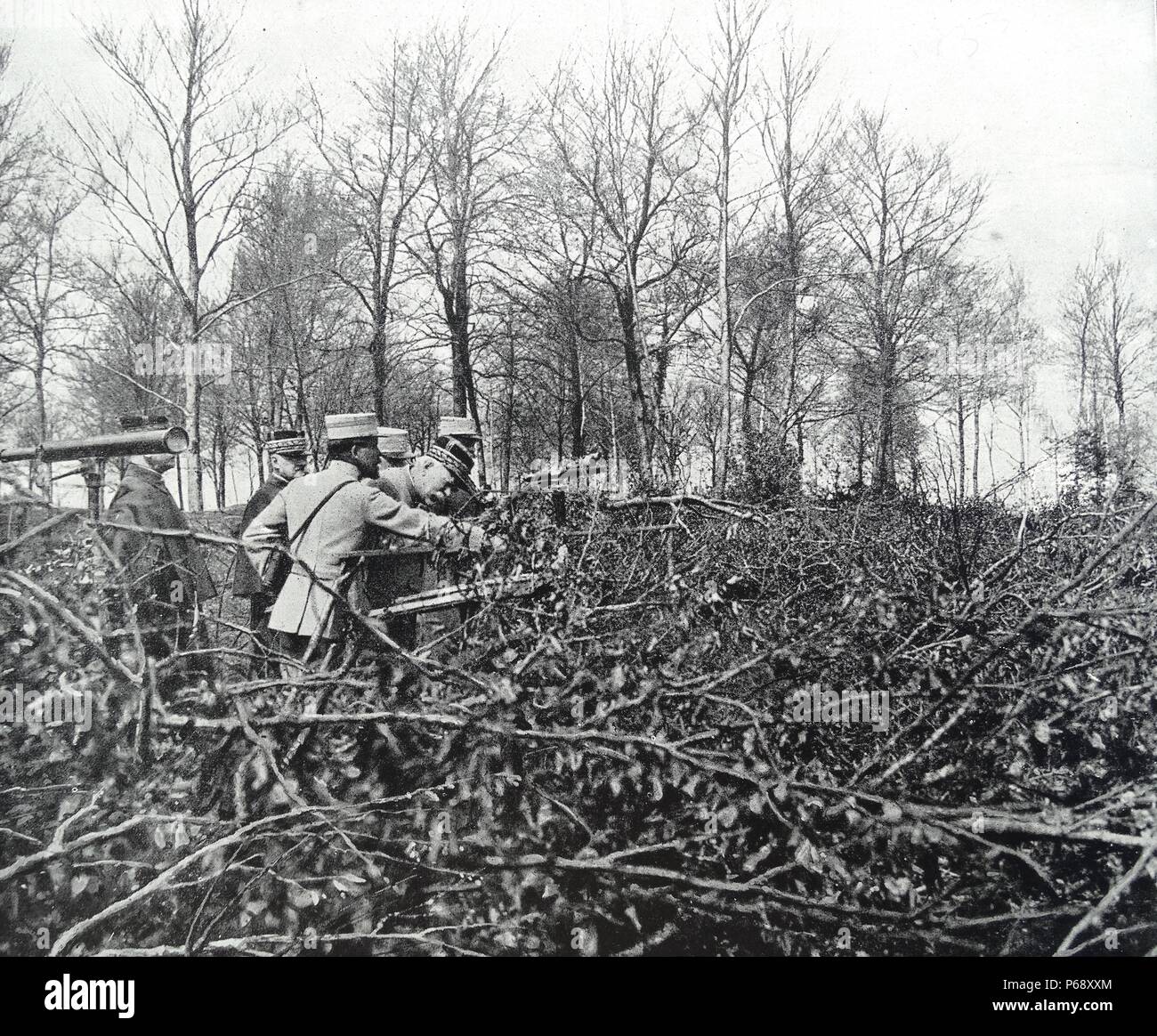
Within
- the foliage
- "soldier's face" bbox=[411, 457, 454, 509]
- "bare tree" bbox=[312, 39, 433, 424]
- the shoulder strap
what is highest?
"bare tree" bbox=[312, 39, 433, 424]

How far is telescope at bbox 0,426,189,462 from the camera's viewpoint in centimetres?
336

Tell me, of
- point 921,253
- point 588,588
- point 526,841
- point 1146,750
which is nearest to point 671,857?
point 526,841

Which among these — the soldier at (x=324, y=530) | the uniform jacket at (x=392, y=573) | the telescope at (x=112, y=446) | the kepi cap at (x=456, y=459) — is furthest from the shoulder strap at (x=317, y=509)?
the kepi cap at (x=456, y=459)

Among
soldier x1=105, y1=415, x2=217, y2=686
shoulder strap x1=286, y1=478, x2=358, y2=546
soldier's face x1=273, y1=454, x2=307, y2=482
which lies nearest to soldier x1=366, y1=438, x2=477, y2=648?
shoulder strap x1=286, y1=478, x2=358, y2=546

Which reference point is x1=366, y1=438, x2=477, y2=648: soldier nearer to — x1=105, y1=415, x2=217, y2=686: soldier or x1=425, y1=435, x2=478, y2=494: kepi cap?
x1=425, y1=435, x2=478, y2=494: kepi cap

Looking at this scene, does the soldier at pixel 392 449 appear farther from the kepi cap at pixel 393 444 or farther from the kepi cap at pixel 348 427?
the kepi cap at pixel 348 427

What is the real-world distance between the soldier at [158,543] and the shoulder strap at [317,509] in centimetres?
43

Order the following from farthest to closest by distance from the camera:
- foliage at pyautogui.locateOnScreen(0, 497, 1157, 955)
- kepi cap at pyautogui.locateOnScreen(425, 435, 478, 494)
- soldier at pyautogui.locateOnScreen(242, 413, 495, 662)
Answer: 1. kepi cap at pyautogui.locateOnScreen(425, 435, 478, 494)
2. soldier at pyautogui.locateOnScreen(242, 413, 495, 662)
3. foliage at pyautogui.locateOnScreen(0, 497, 1157, 955)

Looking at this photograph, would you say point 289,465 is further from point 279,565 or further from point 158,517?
point 279,565

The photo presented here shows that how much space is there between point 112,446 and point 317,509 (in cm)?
87

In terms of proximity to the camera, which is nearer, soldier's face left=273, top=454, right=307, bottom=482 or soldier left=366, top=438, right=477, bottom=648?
soldier left=366, top=438, right=477, bottom=648

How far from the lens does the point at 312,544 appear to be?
12.7 ft

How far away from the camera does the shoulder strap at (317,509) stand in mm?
3797
